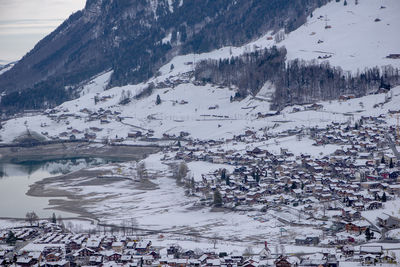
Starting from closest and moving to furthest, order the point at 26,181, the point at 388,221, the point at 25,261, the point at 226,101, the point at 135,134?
the point at 25,261 → the point at 388,221 → the point at 26,181 → the point at 135,134 → the point at 226,101

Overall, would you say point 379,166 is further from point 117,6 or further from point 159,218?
point 117,6

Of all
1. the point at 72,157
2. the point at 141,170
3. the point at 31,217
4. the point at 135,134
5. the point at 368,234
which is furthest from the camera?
the point at 135,134

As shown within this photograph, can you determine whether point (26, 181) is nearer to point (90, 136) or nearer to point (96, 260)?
point (90, 136)

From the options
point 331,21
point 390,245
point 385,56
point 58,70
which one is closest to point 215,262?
point 390,245

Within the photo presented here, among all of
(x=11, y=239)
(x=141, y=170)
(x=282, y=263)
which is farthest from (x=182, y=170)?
(x=282, y=263)

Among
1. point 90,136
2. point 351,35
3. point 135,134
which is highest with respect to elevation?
point 351,35

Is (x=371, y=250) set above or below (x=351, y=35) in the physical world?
below

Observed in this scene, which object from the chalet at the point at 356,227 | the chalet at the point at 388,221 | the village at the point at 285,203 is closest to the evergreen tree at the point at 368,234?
the village at the point at 285,203
